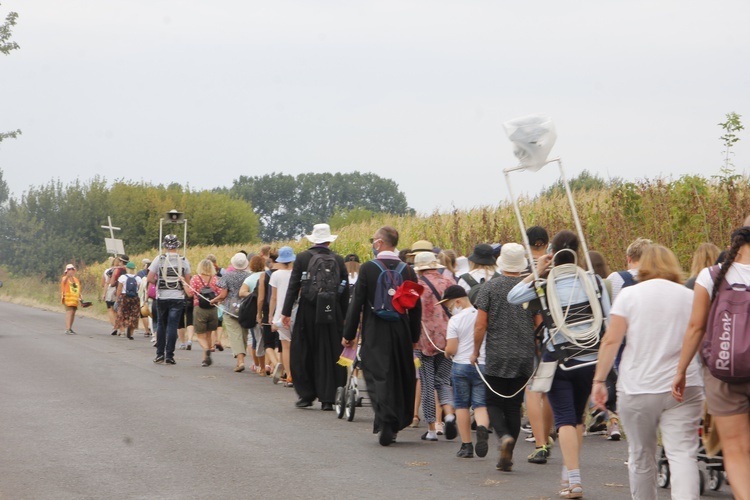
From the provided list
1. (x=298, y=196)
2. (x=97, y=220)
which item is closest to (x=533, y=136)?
(x=97, y=220)

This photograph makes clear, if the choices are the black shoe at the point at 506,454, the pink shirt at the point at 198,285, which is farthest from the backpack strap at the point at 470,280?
the pink shirt at the point at 198,285

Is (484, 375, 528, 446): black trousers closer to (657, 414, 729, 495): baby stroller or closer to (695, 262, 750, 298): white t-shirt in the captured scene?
(657, 414, 729, 495): baby stroller

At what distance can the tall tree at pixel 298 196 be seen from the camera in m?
117

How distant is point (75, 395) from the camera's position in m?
14.2

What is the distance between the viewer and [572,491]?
26.0 feet

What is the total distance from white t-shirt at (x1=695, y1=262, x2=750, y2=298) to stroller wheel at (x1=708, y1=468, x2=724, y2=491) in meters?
2.46

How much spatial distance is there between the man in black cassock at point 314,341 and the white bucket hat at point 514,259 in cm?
426

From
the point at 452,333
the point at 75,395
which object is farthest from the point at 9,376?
the point at 452,333

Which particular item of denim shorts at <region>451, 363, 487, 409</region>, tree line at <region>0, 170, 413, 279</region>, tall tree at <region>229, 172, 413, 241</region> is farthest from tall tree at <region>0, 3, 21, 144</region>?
tall tree at <region>229, 172, 413, 241</region>

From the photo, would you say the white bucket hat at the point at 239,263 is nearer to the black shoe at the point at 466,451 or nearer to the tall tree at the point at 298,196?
the black shoe at the point at 466,451

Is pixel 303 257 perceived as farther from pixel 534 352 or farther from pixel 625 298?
pixel 625 298

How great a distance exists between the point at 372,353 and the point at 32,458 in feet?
10.7

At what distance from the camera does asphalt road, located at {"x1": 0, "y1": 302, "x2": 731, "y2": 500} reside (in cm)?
833

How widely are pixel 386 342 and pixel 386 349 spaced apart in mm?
71
